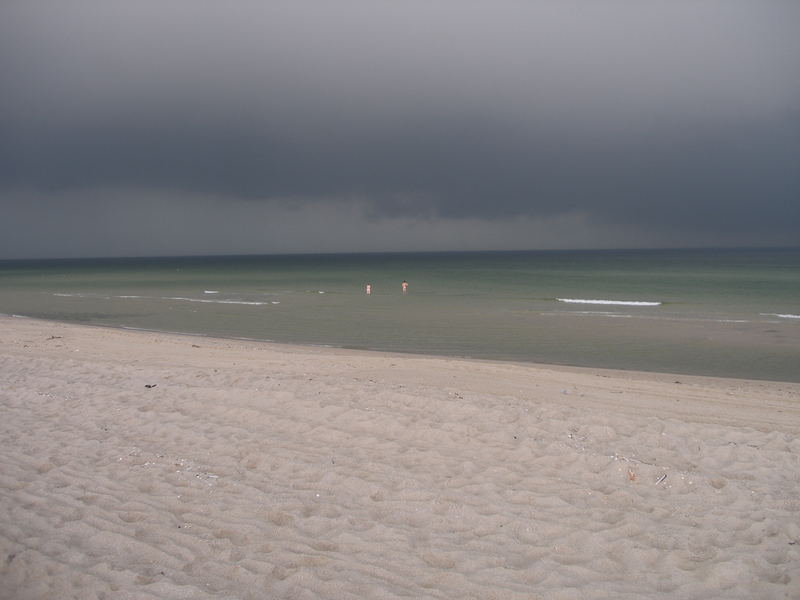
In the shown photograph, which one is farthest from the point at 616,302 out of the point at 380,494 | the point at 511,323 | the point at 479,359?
the point at 380,494

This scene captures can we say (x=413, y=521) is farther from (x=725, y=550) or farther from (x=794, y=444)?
(x=794, y=444)

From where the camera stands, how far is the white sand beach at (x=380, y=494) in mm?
4766

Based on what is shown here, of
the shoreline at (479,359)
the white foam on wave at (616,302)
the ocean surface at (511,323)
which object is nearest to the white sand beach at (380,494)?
the shoreline at (479,359)

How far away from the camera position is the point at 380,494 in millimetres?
6391

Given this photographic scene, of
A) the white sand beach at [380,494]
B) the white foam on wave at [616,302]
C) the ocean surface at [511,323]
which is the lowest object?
the white sand beach at [380,494]

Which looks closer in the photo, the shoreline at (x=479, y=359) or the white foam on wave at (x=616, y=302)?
the shoreline at (x=479, y=359)

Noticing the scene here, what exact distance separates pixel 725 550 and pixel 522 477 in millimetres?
2113

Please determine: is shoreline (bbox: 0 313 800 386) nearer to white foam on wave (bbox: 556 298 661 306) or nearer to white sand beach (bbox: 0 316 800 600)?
white sand beach (bbox: 0 316 800 600)

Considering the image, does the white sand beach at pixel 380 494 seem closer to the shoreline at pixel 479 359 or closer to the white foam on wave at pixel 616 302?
the shoreline at pixel 479 359

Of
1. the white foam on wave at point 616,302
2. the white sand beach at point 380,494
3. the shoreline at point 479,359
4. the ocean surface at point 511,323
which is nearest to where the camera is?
the white sand beach at point 380,494

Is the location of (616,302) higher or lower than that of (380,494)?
higher

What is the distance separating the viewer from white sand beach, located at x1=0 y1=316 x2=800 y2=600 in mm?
4766

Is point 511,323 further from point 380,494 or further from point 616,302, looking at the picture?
point 380,494

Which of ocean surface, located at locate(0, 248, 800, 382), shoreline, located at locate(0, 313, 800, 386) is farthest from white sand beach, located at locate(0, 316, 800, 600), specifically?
ocean surface, located at locate(0, 248, 800, 382)
